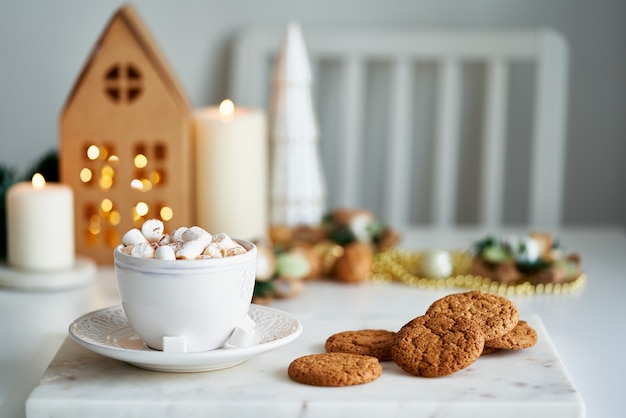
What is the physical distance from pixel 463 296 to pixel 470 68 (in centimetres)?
115

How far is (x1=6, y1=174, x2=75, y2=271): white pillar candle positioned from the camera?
106 centimetres

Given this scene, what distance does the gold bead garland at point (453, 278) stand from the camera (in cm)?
110

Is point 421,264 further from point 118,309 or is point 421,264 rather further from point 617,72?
point 617,72

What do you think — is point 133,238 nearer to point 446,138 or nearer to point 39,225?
point 39,225

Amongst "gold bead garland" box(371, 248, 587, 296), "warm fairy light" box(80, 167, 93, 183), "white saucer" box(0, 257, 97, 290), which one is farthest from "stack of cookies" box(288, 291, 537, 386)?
"warm fairy light" box(80, 167, 93, 183)

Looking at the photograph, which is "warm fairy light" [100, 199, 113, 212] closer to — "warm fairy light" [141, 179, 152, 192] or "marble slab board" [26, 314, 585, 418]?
"warm fairy light" [141, 179, 152, 192]

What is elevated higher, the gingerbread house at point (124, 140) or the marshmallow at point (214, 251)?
the gingerbread house at point (124, 140)

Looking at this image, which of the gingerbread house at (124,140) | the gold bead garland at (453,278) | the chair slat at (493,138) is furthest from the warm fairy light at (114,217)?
the chair slat at (493,138)

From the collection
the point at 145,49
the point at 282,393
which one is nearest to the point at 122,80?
the point at 145,49

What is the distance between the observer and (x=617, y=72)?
72.2 inches

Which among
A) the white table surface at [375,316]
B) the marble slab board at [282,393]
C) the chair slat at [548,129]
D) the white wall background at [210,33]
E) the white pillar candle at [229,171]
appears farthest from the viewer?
the white wall background at [210,33]

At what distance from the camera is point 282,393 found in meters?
0.65

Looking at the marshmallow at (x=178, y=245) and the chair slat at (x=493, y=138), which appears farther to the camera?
the chair slat at (x=493, y=138)

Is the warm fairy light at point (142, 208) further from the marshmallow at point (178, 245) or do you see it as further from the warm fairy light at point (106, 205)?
the marshmallow at point (178, 245)
